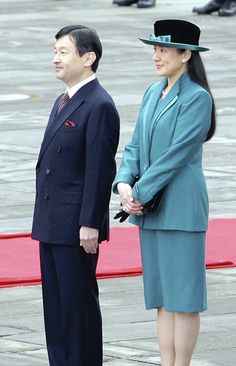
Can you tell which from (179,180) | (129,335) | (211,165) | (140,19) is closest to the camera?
(179,180)

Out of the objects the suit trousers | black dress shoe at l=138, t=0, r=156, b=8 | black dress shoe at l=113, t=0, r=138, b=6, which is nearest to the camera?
the suit trousers

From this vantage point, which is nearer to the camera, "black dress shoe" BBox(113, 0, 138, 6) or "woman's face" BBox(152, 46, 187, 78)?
"woman's face" BBox(152, 46, 187, 78)

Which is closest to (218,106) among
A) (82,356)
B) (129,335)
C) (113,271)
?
(113,271)

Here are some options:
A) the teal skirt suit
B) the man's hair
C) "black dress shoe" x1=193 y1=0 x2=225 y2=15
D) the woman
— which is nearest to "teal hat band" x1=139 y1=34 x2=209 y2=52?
the woman

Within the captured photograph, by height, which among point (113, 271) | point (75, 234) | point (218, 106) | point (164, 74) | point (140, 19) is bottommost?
point (140, 19)

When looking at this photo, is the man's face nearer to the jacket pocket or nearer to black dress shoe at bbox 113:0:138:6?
the jacket pocket

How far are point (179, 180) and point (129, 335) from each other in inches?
72.2

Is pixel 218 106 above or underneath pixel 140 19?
above

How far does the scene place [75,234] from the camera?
24.3 feet

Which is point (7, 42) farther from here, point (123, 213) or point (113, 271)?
point (123, 213)

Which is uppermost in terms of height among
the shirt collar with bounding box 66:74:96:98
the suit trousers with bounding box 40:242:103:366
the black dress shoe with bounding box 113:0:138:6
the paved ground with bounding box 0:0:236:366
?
the shirt collar with bounding box 66:74:96:98

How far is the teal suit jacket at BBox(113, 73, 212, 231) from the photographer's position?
23.7 ft

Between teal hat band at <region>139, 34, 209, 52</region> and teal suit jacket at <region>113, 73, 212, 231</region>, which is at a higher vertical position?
teal hat band at <region>139, 34, 209, 52</region>

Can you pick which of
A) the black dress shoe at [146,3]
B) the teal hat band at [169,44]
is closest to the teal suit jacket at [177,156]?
the teal hat band at [169,44]
